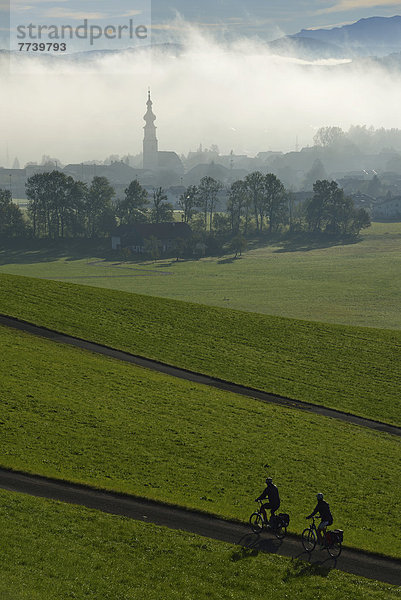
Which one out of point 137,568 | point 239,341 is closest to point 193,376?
point 239,341

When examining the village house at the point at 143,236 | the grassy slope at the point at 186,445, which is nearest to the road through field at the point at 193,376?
the grassy slope at the point at 186,445

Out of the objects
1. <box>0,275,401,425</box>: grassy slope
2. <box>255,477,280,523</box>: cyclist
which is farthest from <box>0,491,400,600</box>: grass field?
<box>0,275,401,425</box>: grassy slope

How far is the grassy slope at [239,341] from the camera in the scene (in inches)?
2108

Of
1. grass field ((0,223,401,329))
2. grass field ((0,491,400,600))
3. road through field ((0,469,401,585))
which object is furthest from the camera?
grass field ((0,223,401,329))

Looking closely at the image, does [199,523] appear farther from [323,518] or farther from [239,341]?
[239,341]

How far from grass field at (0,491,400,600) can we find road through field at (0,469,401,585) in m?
0.69

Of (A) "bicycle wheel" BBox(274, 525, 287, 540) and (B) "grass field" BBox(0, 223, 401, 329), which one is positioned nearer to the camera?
(A) "bicycle wheel" BBox(274, 525, 287, 540)

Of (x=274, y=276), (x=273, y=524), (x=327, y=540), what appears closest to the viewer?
(x=327, y=540)

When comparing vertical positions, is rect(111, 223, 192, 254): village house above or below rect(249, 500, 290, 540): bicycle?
above

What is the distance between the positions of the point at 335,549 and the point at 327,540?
34.2 inches

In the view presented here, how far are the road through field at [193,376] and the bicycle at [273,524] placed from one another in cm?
2077

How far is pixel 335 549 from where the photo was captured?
2677 centimetres

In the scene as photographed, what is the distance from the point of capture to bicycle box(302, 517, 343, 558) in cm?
2611

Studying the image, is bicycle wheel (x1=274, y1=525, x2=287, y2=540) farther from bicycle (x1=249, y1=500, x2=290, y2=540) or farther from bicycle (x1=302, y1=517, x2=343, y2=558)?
bicycle (x1=302, y1=517, x2=343, y2=558)
